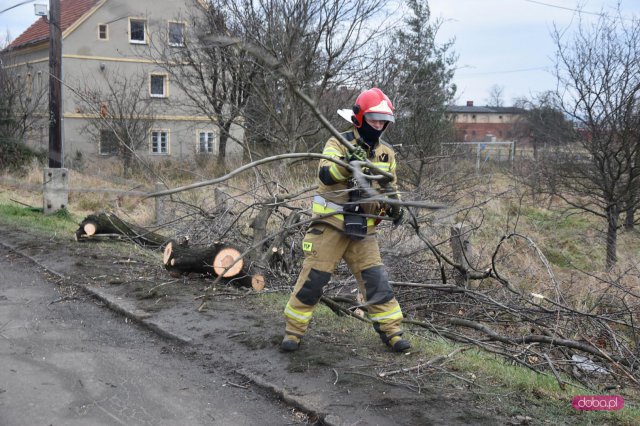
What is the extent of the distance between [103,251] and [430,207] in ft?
26.0

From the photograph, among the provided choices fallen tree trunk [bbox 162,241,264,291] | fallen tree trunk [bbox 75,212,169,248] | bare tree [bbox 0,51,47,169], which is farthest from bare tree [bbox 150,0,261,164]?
bare tree [bbox 0,51,47,169]

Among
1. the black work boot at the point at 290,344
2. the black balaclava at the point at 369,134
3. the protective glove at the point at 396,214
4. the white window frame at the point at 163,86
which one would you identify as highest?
the white window frame at the point at 163,86

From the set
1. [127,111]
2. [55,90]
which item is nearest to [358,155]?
[55,90]

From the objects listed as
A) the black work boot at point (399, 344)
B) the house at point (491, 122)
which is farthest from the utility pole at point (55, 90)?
the house at point (491, 122)

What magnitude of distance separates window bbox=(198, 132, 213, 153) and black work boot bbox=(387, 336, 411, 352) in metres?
19.5

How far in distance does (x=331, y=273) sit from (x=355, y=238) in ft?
1.04

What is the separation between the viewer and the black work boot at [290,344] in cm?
514

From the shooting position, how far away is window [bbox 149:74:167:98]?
21.0 metres

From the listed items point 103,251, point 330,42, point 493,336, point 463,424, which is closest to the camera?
point 463,424

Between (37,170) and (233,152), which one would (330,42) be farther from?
(37,170)

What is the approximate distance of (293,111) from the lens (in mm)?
15617

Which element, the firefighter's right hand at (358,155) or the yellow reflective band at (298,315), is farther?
the yellow reflective band at (298,315)

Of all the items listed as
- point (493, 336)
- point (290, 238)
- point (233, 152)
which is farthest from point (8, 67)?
point (493, 336)

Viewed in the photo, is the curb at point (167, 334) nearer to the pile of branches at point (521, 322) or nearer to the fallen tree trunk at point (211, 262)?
the pile of branches at point (521, 322)
